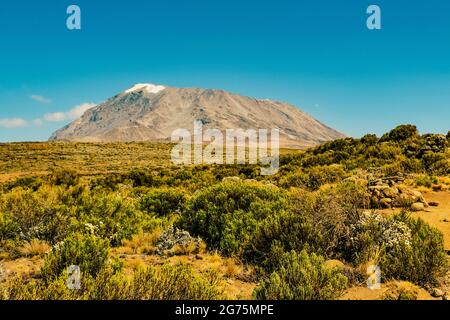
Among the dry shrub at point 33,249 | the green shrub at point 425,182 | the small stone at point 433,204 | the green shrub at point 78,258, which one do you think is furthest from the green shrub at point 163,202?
the green shrub at point 425,182

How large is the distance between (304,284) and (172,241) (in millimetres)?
4174

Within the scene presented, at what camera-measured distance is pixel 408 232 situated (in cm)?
761

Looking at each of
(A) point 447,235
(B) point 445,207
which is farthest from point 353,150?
(A) point 447,235

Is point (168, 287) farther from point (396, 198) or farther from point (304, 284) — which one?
point (396, 198)

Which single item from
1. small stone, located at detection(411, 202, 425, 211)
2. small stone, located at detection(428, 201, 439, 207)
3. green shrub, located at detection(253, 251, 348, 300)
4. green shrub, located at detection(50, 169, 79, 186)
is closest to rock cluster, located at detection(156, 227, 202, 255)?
green shrub, located at detection(253, 251, 348, 300)

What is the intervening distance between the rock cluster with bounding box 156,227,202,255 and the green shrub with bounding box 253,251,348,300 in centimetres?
349

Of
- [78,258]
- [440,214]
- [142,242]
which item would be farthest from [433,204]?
[78,258]

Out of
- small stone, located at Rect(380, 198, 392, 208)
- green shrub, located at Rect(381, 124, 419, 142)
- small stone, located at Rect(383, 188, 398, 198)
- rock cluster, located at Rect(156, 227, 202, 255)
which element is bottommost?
rock cluster, located at Rect(156, 227, 202, 255)

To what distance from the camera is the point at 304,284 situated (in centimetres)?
539

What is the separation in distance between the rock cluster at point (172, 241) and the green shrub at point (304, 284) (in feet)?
11.5

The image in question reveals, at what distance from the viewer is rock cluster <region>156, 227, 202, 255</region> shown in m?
8.64

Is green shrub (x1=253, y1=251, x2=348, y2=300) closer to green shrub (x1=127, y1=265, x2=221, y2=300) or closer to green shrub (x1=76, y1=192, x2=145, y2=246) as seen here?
green shrub (x1=127, y1=265, x2=221, y2=300)

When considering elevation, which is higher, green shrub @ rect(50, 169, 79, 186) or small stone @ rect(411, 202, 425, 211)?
green shrub @ rect(50, 169, 79, 186)
